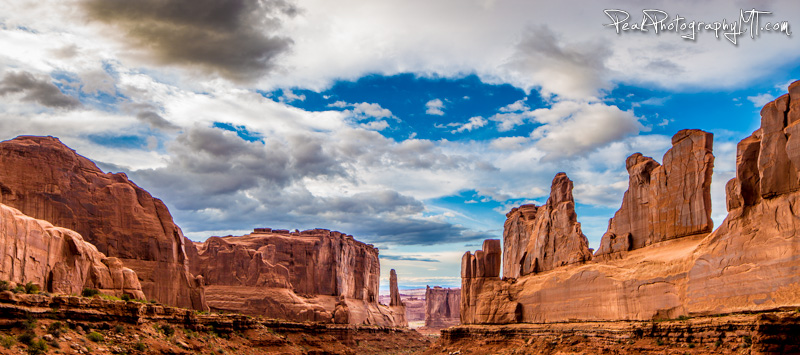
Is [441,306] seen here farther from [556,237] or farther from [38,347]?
[38,347]

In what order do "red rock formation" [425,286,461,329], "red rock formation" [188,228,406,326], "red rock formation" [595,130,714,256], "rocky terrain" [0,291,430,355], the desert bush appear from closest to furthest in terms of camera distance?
"rocky terrain" [0,291,430,355], the desert bush, "red rock formation" [595,130,714,256], "red rock formation" [188,228,406,326], "red rock formation" [425,286,461,329]

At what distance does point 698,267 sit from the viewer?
35.6 m

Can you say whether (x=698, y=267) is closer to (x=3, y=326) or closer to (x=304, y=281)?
(x=3, y=326)

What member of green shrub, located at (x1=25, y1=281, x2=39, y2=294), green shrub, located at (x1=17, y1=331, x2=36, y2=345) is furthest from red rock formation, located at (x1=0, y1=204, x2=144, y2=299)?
green shrub, located at (x1=17, y1=331, x2=36, y2=345)

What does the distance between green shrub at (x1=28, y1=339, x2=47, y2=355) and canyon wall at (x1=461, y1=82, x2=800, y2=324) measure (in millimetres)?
31207

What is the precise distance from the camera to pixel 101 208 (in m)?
50.2

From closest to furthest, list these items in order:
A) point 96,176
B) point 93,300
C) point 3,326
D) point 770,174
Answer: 1. point 3,326
2. point 770,174
3. point 93,300
4. point 96,176

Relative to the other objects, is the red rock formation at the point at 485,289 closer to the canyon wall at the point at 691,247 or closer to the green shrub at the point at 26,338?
the canyon wall at the point at 691,247

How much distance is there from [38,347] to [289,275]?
68883 mm

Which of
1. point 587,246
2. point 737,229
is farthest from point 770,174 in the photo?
point 587,246

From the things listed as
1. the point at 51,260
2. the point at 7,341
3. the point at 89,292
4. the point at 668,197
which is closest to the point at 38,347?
the point at 7,341

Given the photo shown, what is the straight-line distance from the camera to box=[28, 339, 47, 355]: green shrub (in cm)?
2662

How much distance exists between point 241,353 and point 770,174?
38.7 metres

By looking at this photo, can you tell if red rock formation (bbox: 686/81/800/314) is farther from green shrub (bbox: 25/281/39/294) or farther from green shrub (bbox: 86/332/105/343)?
green shrub (bbox: 25/281/39/294)
